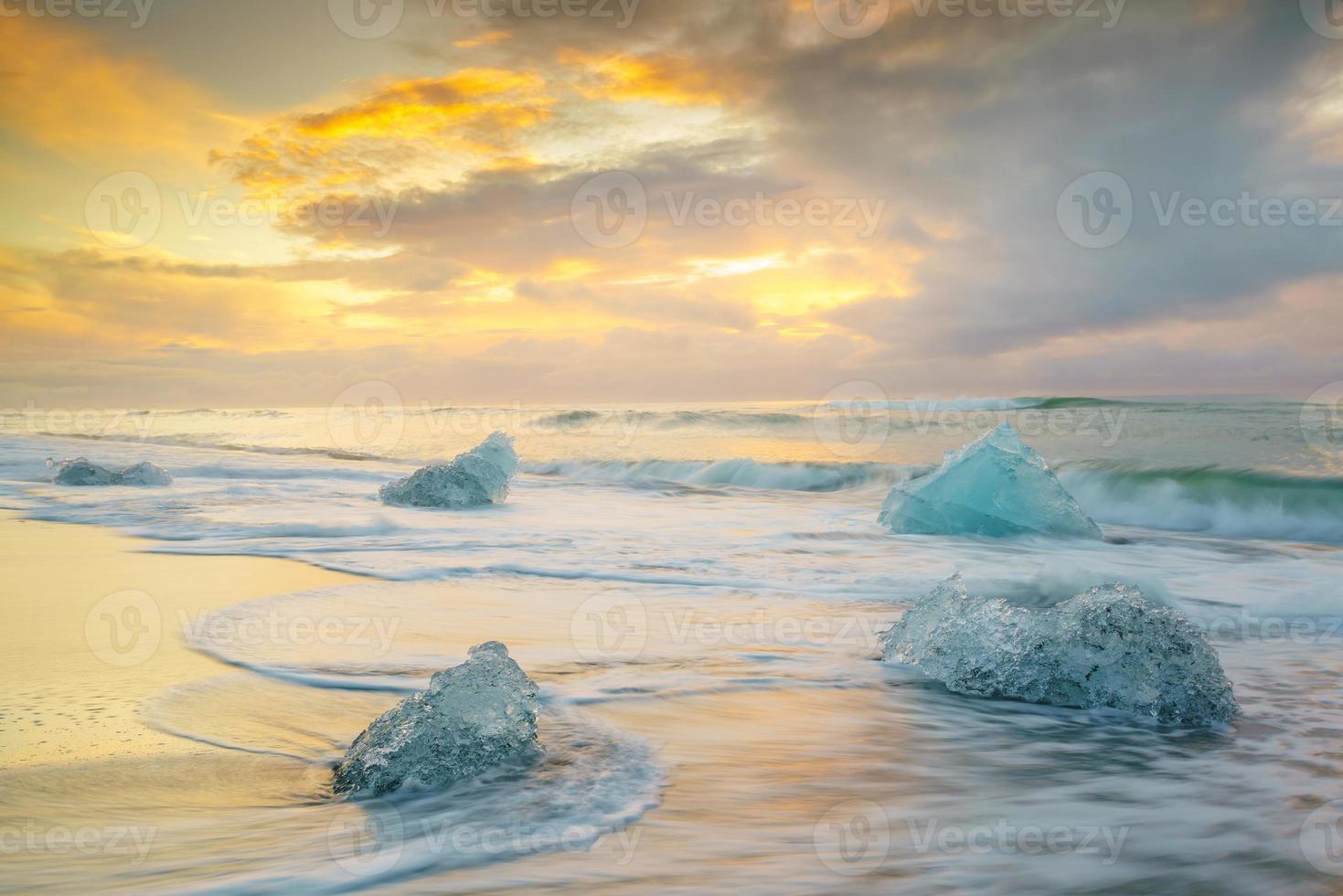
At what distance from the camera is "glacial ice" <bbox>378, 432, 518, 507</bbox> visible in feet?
35.8

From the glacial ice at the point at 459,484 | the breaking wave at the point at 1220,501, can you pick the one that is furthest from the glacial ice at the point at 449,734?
the breaking wave at the point at 1220,501

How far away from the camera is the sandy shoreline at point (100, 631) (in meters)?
2.79

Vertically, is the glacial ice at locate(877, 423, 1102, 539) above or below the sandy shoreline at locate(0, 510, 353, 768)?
above

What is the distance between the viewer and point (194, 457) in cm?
1983

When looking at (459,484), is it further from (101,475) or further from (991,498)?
(991,498)

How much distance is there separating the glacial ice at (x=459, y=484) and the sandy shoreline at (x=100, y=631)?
3699 mm

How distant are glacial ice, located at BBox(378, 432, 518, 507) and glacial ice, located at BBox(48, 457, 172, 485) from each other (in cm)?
409

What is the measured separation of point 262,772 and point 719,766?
4.64ft

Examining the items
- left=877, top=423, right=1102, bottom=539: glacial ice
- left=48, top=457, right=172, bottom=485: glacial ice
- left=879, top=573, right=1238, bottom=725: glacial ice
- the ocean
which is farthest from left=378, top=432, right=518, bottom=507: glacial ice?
left=879, top=573, right=1238, bottom=725: glacial ice

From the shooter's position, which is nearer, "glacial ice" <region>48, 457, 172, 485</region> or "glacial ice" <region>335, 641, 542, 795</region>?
"glacial ice" <region>335, 641, 542, 795</region>

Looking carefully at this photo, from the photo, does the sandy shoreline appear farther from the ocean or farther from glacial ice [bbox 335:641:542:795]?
glacial ice [bbox 335:641:542:795]

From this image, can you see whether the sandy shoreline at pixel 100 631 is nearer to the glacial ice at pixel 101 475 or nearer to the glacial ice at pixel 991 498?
the glacial ice at pixel 101 475

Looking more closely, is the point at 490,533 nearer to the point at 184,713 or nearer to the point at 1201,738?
the point at 184,713

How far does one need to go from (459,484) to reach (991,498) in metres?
6.50
